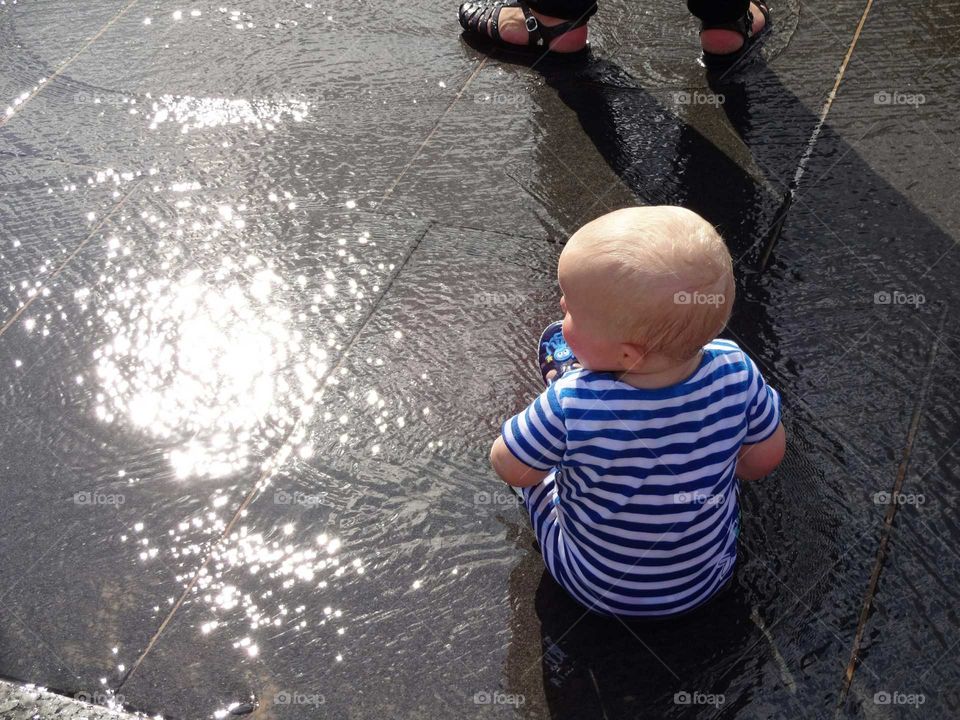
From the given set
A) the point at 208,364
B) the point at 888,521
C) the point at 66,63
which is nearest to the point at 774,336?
the point at 888,521

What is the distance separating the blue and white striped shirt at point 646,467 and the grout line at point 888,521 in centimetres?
35

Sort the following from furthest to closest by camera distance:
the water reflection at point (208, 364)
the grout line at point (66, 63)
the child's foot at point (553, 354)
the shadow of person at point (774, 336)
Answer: the grout line at point (66, 63) < the water reflection at point (208, 364) < the child's foot at point (553, 354) < the shadow of person at point (774, 336)

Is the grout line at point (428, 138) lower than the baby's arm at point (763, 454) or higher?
higher

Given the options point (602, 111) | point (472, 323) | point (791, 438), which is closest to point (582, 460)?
point (791, 438)

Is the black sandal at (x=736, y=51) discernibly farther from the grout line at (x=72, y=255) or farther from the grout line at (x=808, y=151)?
the grout line at (x=72, y=255)

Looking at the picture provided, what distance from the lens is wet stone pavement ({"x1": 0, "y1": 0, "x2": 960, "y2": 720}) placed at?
7.26ft

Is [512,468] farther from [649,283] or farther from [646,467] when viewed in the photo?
[649,283]

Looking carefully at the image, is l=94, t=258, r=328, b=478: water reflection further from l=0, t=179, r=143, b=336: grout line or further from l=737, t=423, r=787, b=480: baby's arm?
l=737, t=423, r=787, b=480: baby's arm

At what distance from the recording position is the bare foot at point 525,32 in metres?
3.99

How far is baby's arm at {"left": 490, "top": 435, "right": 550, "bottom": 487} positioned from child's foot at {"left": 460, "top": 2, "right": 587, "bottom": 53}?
7.99ft

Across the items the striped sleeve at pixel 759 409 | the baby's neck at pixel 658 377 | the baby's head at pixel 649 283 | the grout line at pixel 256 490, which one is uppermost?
the baby's head at pixel 649 283

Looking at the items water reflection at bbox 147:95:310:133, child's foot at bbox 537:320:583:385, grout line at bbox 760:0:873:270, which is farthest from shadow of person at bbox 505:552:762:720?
water reflection at bbox 147:95:310:133

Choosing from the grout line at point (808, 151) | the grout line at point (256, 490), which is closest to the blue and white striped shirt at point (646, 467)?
the grout line at point (256, 490)

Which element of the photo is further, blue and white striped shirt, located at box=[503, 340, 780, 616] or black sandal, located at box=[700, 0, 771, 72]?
black sandal, located at box=[700, 0, 771, 72]
